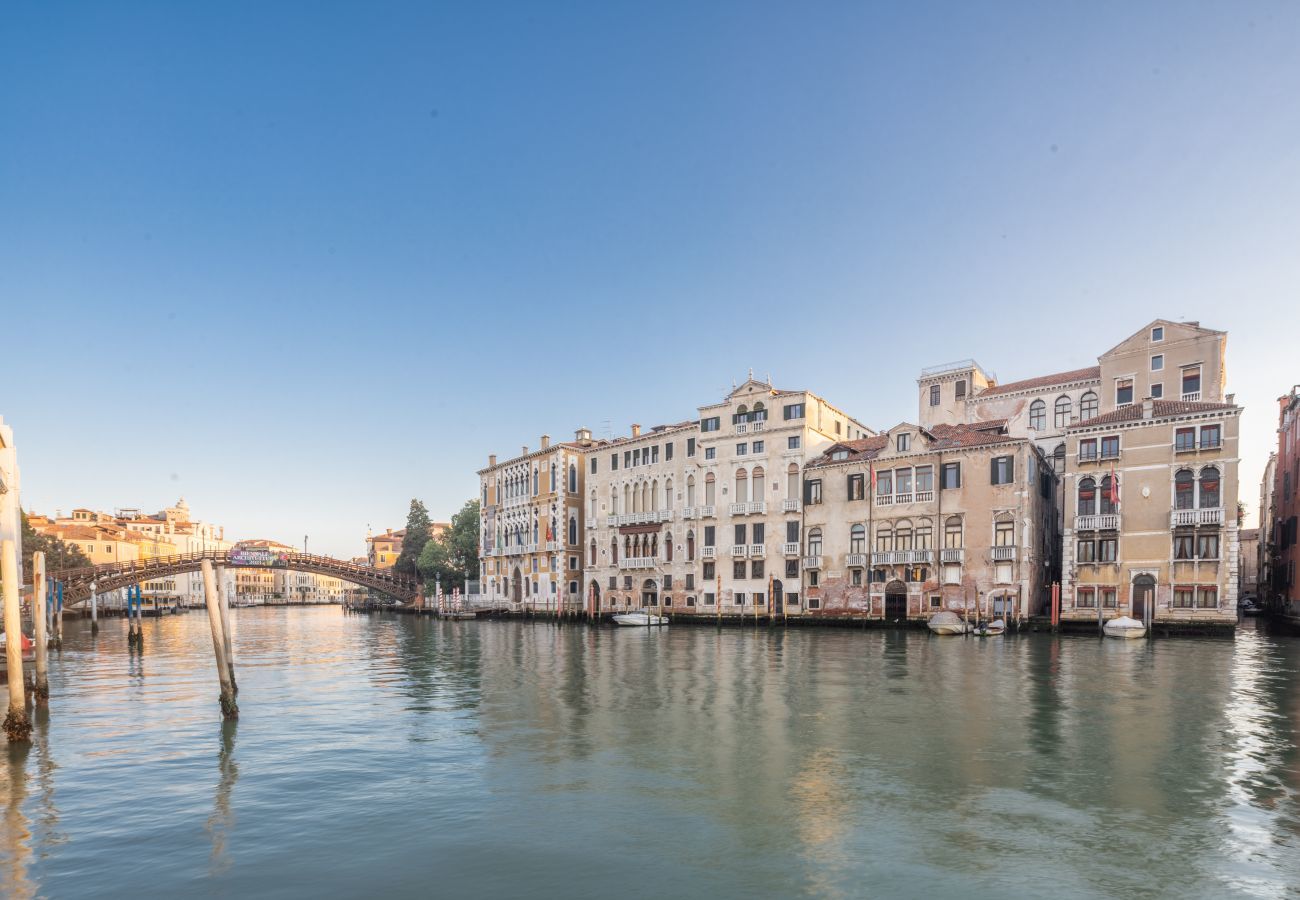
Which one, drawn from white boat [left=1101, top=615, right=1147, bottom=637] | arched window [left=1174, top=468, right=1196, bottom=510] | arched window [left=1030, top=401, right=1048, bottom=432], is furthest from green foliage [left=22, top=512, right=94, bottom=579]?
arched window [left=1174, top=468, right=1196, bottom=510]

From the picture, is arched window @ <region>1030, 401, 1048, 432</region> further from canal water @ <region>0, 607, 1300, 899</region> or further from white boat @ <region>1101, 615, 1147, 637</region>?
canal water @ <region>0, 607, 1300, 899</region>

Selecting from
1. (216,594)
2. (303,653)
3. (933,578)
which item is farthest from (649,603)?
(216,594)

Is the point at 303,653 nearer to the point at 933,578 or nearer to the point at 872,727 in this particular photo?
the point at 872,727

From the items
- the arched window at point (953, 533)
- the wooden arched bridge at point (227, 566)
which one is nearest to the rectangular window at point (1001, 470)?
the arched window at point (953, 533)

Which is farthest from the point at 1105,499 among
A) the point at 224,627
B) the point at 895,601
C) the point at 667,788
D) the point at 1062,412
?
the point at 224,627

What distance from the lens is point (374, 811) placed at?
926 cm

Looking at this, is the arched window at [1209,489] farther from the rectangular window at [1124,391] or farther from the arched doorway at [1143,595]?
the rectangular window at [1124,391]

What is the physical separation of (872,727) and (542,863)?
7702mm

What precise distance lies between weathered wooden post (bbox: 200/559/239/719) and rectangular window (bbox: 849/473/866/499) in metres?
30.6

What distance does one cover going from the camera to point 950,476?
3738cm

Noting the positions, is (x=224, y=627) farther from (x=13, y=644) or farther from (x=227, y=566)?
(x=227, y=566)

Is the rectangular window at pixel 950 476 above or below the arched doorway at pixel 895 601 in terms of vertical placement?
above

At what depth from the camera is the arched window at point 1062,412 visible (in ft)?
133

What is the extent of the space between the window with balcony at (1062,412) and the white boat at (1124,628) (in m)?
12.4
